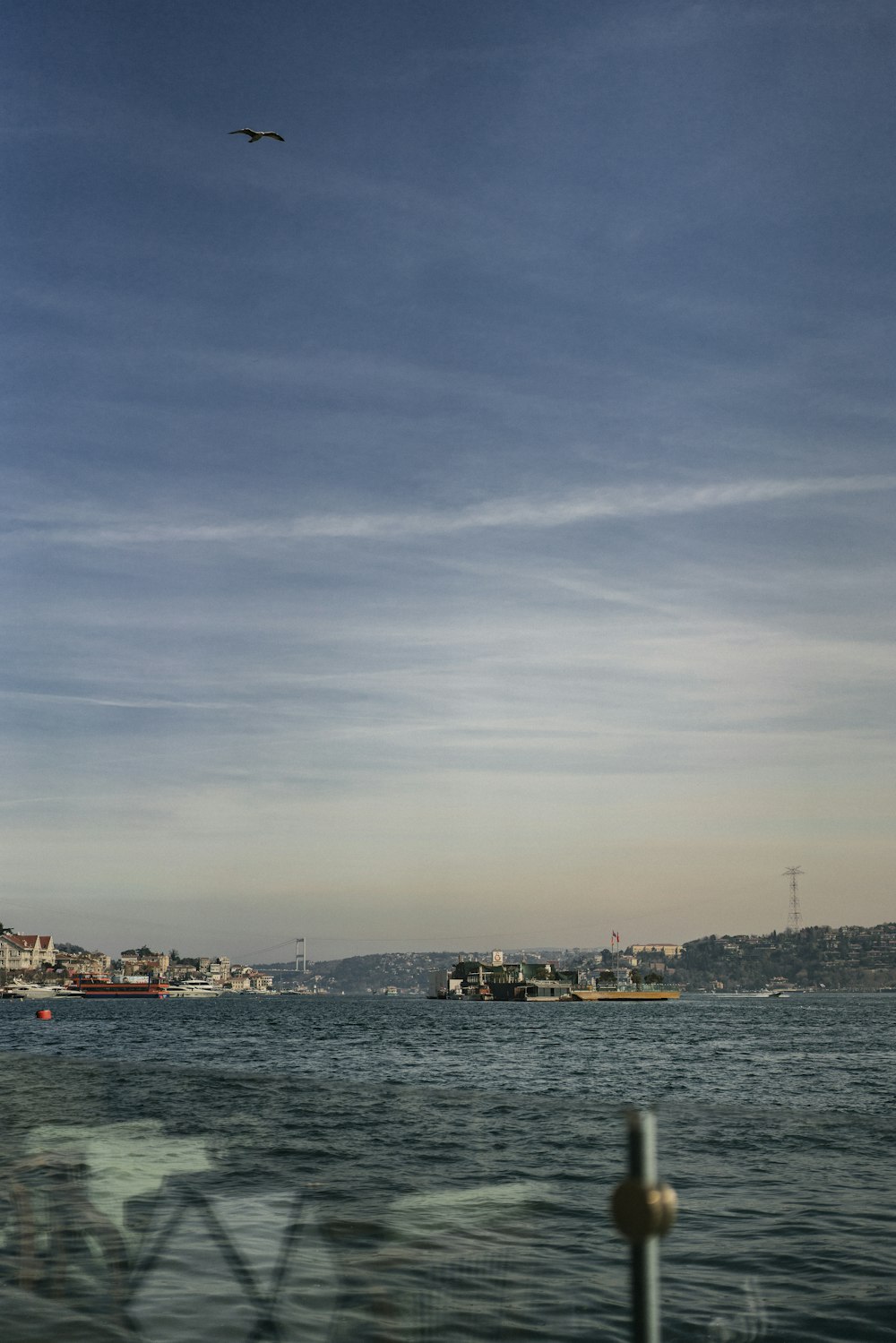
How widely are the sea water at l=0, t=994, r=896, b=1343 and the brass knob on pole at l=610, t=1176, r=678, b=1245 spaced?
7.07 m

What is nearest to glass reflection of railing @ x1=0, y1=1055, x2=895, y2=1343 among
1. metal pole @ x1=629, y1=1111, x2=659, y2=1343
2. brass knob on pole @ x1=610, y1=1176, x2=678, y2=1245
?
→ metal pole @ x1=629, y1=1111, x2=659, y2=1343

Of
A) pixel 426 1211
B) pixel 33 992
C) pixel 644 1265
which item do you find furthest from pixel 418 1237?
pixel 33 992

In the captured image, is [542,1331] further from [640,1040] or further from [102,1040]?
[102,1040]

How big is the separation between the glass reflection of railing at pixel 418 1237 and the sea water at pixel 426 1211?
0.04m

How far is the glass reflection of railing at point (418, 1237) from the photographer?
31.7 feet

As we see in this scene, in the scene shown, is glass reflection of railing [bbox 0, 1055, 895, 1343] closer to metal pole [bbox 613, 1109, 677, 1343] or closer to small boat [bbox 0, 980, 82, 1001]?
metal pole [bbox 613, 1109, 677, 1343]

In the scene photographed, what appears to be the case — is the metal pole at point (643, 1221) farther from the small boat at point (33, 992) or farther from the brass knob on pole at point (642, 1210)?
the small boat at point (33, 992)

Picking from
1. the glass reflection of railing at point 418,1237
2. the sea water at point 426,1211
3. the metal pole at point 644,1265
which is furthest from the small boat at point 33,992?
the metal pole at point 644,1265

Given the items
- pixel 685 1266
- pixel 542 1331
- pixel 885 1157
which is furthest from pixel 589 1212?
pixel 885 1157

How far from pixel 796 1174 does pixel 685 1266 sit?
757 centimetres

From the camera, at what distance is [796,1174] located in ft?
61.1

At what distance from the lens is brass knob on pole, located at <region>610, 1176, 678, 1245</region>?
112 inches

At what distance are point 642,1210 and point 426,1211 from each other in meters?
12.3

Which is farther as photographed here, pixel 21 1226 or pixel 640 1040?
pixel 640 1040
